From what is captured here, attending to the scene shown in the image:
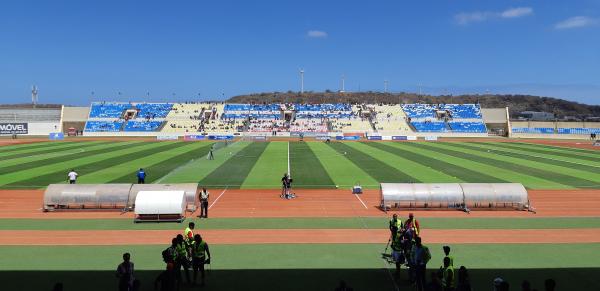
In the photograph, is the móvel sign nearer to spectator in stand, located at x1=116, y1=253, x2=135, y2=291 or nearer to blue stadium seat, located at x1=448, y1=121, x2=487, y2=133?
blue stadium seat, located at x1=448, y1=121, x2=487, y2=133

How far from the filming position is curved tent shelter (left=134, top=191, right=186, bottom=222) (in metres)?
20.1

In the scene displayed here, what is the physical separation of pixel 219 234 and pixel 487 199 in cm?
1329

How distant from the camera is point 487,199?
23062 millimetres

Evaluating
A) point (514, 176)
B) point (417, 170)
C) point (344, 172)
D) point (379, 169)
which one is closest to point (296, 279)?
point (344, 172)

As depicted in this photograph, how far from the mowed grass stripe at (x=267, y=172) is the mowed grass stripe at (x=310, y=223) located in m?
9.87

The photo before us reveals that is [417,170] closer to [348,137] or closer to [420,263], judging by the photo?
[420,263]

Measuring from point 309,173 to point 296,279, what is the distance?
77.9 ft

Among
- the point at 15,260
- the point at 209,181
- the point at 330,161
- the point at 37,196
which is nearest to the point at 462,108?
the point at 330,161

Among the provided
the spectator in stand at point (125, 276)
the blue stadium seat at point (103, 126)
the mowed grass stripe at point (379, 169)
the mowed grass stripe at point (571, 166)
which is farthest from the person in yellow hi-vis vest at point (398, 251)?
the blue stadium seat at point (103, 126)

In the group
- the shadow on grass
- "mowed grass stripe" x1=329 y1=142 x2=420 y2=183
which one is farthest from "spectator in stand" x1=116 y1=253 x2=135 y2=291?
"mowed grass stripe" x1=329 y1=142 x2=420 y2=183

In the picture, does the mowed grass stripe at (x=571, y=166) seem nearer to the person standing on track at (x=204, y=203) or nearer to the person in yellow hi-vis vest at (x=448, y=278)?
the person standing on track at (x=204, y=203)

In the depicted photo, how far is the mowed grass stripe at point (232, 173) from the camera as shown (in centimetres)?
3164

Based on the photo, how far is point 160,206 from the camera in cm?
2019

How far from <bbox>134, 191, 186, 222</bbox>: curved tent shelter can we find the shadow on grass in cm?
637
